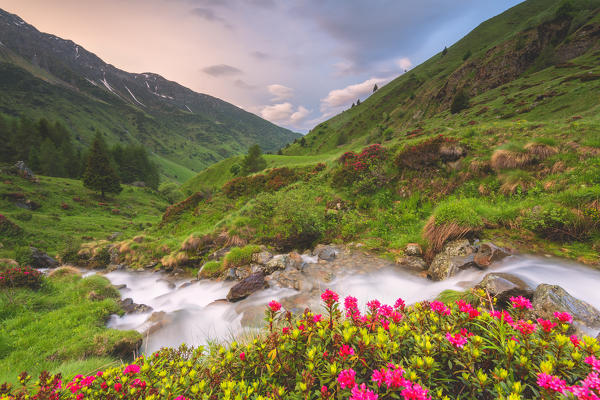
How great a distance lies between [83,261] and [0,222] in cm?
919

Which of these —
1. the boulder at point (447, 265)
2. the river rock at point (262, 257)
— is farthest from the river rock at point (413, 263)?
the river rock at point (262, 257)

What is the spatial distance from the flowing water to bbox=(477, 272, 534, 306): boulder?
379 mm

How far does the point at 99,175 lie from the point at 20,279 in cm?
4100

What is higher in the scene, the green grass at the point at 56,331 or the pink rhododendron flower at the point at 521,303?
the pink rhododendron flower at the point at 521,303

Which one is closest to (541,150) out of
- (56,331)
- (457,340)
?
(457,340)

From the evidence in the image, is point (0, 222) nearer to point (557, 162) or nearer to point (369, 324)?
point (369, 324)

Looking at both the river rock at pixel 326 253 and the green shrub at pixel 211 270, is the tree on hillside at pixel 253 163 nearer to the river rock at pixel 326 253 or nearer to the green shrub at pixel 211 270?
the green shrub at pixel 211 270

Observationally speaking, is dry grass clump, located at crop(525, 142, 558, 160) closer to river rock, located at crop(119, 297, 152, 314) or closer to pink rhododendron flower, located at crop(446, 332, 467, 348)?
pink rhododendron flower, located at crop(446, 332, 467, 348)

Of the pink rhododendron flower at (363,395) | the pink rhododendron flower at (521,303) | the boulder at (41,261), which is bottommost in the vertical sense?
the boulder at (41,261)

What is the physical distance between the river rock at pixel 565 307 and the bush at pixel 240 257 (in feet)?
28.2

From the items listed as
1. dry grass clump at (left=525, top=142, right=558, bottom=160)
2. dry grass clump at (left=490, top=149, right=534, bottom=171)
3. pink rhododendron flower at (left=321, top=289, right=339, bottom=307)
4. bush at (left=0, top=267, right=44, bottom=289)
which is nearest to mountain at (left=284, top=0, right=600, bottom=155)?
dry grass clump at (left=525, top=142, right=558, bottom=160)

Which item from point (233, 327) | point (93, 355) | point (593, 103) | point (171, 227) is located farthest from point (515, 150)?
point (171, 227)

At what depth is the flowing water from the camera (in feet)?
15.7

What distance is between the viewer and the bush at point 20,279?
7.72m
